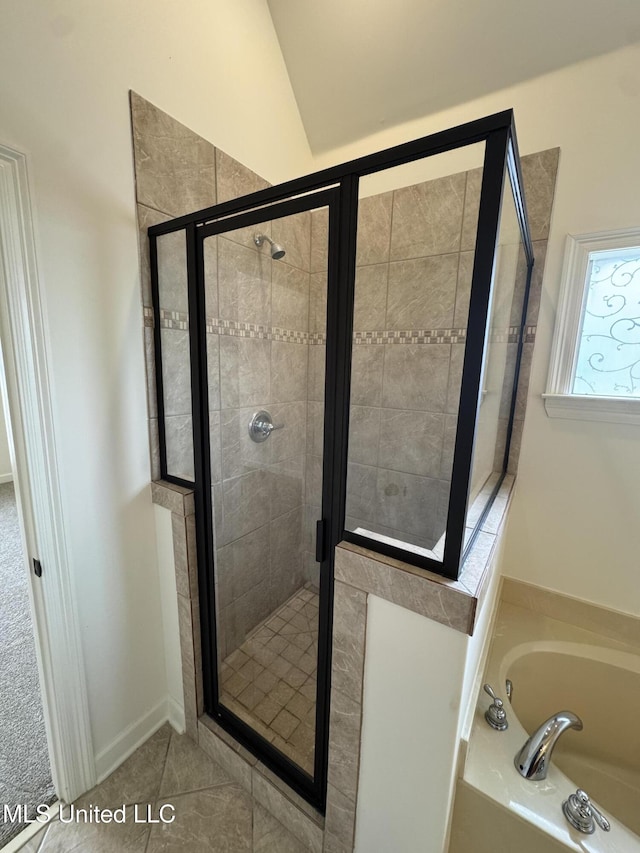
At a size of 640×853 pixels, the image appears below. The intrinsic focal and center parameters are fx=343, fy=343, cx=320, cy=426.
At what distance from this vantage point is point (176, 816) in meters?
1.15

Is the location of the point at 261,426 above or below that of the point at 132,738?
above

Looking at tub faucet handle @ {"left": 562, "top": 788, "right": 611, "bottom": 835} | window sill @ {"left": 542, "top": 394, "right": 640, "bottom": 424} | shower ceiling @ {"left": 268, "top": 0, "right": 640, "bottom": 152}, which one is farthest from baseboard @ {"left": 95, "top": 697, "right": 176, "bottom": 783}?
shower ceiling @ {"left": 268, "top": 0, "right": 640, "bottom": 152}

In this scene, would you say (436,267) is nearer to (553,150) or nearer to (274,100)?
(553,150)

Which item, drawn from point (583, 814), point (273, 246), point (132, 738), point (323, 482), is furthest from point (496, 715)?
point (273, 246)

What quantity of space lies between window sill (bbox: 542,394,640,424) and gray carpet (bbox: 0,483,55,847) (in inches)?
93.7

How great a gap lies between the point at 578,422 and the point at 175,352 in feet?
5.35

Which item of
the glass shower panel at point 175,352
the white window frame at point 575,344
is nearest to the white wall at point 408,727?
the glass shower panel at point 175,352

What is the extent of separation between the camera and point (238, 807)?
118 cm

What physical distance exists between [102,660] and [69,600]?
0.97 ft

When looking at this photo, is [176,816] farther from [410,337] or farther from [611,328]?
[611,328]

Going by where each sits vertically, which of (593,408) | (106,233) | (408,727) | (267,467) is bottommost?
(408,727)

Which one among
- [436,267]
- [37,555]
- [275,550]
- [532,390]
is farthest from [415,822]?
[436,267]

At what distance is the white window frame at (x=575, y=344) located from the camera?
1.32 m

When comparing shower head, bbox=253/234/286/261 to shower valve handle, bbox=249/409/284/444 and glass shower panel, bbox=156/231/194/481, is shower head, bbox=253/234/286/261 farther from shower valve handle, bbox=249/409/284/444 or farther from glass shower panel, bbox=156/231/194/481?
shower valve handle, bbox=249/409/284/444
